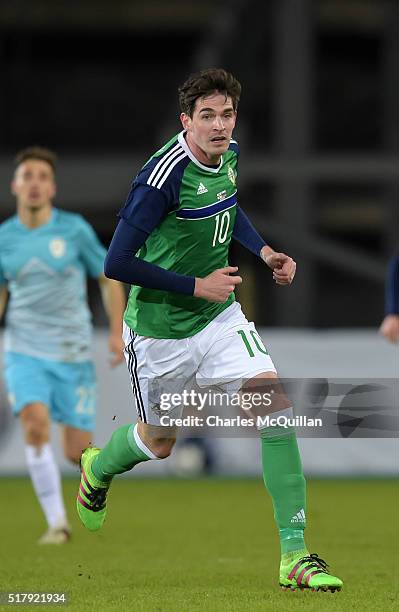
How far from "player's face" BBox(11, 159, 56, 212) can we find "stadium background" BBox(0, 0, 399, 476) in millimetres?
10824

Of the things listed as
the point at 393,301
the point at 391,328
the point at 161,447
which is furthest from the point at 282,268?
the point at 393,301

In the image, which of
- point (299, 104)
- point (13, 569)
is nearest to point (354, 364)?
point (13, 569)

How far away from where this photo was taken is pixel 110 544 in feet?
25.2

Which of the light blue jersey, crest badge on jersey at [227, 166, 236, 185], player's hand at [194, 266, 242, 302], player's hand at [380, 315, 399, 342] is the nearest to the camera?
player's hand at [194, 266, 242, 302]

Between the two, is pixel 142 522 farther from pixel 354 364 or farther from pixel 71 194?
pixel 71 194

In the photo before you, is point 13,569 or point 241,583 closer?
point 241,583

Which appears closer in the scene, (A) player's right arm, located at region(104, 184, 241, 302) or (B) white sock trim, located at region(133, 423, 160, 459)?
(A) player's right arm, located at region(104, 184, 241, 302)

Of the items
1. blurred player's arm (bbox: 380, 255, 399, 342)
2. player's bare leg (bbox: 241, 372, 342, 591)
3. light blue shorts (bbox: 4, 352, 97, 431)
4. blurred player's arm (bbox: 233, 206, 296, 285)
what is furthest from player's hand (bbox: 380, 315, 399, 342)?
player's bare leg (bbox: 241, 372, 342, 591)

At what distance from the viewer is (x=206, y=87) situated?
17.4 feet

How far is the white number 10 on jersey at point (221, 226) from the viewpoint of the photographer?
5.49m

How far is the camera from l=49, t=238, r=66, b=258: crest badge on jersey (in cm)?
800

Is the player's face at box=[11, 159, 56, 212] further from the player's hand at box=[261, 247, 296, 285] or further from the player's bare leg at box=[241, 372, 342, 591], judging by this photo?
the player's bare leg at box=[241, 372, 342, 591]

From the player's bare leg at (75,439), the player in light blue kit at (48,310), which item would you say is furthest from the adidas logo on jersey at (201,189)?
the player's bare leg at (75,439)

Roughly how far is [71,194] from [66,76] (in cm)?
641
